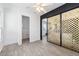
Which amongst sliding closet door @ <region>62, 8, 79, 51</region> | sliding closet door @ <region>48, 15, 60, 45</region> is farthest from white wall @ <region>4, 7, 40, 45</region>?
sliding closet door @ <region>62, 8, 79, 51</region>

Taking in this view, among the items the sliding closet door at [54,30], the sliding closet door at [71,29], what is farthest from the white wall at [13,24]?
the sliding closet door at [71,29]

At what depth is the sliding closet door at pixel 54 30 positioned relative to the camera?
5.57m

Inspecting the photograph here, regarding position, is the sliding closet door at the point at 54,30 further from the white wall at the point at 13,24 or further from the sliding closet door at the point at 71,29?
the white wall at the point at 13,24

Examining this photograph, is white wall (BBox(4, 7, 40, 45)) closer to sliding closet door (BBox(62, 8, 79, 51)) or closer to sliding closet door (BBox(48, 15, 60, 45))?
sliding closet door (BBox(48, 15, 60, 45))

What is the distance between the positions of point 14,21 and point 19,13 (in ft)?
2.13

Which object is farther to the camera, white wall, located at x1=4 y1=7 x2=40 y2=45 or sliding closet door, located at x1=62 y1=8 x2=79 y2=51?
white wall, located at x1=4 y1=7 x2=40 y2=45

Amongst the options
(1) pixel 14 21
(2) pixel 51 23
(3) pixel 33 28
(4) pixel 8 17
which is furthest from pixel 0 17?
(2) pixel 51 23

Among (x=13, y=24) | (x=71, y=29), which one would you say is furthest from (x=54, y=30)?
(x=13, y=24)

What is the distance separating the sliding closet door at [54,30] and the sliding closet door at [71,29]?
1.84ft

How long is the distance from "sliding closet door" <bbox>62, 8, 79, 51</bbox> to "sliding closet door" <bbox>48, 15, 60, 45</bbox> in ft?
1.84

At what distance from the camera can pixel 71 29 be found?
4.45m

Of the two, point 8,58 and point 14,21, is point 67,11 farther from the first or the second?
point 8,58

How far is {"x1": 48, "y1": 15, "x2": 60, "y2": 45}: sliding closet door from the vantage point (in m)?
5.57

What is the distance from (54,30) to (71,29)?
1.74 metres
